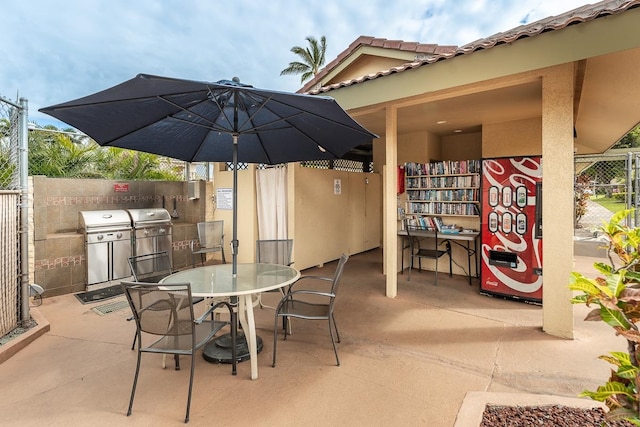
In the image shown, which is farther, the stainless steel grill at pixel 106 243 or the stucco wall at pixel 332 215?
the stucco wall at pixel 332 215

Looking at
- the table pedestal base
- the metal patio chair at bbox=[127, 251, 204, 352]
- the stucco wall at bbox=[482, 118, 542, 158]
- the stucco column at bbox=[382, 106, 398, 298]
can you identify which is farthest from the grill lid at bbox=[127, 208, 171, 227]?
the stucco wall at bbox=[482, 118, 542, 158]

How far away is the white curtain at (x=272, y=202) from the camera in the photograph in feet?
19.2

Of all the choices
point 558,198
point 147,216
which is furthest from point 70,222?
point 558,198

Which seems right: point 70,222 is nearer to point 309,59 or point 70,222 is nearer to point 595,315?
point 595,315

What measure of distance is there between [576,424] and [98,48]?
138 ft

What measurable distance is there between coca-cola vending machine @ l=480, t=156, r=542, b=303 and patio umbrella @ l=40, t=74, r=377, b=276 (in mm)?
2322

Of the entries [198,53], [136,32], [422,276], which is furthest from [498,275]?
[198,53]

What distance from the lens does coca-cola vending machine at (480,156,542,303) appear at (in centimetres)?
418

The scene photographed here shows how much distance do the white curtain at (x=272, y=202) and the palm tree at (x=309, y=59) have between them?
64.3ft

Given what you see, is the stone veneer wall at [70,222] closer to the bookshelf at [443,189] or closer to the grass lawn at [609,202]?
the bookshelf at [443,189]

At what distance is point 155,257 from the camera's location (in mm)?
3400

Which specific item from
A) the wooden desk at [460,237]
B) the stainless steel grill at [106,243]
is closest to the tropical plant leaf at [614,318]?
the wooden desk at [460,237]

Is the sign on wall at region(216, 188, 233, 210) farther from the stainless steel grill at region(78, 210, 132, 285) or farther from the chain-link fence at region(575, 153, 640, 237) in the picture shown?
the chain-link fence at region(575, 153, 640, 237)

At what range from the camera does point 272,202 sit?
598 centimetres
